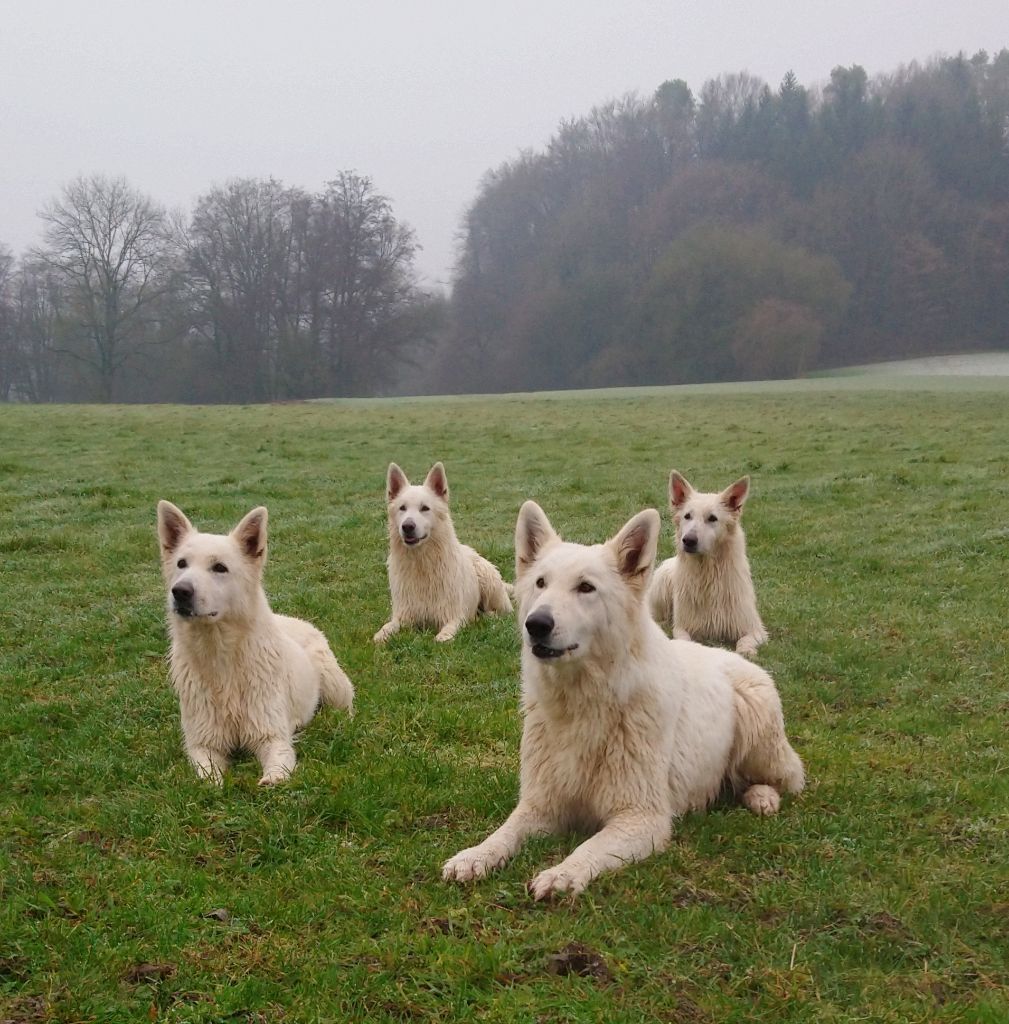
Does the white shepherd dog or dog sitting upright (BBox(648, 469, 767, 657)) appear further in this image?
dog sitting upright (BBox(648, 469, 767, 657))

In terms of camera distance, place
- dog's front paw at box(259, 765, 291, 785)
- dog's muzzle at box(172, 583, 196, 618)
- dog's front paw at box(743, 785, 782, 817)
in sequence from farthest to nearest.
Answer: dog's muzzle at box(172, 583, 196, 618) → dog's front paw at box(259, 765, 291, 785) → dog's front paw at box(743, 785, 782, 817)

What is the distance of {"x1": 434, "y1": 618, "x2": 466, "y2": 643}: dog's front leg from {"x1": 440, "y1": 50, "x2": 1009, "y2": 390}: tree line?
57641mm

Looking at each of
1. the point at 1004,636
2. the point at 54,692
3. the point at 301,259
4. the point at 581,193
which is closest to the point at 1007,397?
the point at 1004,636

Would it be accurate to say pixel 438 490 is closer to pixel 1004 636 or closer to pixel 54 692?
pixel 54 692

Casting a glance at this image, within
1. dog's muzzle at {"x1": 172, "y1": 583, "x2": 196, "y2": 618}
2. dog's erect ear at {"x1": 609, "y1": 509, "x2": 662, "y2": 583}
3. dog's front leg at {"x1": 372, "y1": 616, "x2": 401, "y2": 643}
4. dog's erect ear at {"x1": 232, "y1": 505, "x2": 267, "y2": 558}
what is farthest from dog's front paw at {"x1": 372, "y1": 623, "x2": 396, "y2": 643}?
dog's erect ear at {"x1": 609, "y1": 509, "x2": 662, "y2": 583}

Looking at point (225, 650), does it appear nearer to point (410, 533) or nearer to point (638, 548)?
point (638, 548)

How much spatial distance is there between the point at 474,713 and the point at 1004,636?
477 centimetres

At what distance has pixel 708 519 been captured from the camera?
888 cm

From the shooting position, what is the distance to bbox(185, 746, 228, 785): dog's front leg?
532cm

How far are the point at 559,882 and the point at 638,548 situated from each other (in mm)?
1558

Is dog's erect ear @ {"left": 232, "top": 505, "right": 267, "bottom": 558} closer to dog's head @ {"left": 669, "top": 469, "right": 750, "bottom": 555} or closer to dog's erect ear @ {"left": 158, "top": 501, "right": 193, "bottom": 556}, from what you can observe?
dog's erect ear @ {"left": 158, "top": 501, "right": 193, "bottom": 556}

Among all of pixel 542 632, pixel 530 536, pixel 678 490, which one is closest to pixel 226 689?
pixel 530 536

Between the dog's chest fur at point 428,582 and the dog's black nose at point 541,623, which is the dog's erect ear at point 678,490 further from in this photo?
the dog's black nose at point 541,623

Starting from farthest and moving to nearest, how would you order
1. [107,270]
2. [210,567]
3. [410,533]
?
[107,270] → [410,533] → [210,567]
